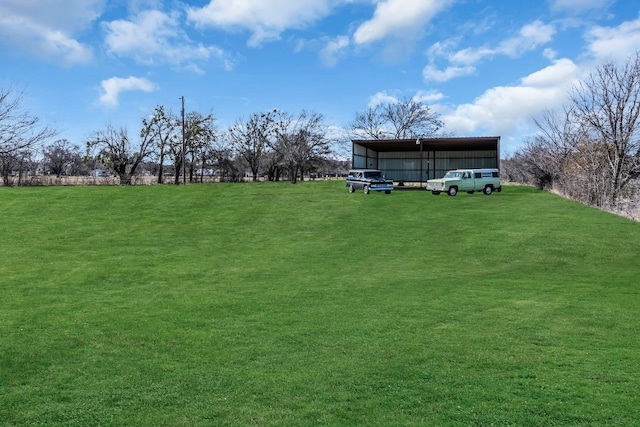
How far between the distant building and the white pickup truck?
4.18 meters

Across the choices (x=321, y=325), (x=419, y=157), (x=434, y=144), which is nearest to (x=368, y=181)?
(x=434, y=144)

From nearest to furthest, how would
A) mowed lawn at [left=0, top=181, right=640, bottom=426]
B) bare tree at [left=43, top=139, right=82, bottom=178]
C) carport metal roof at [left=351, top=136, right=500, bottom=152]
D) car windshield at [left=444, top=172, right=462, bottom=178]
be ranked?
mowed lawn at [left=0, top=181, right=640, bottom=426], car windshield at [left=444, top=172, right=462, bottom=178], carport metal roof at [left=351, top=136, right=500, bottom=152], bare tree at [left=43, top=139, right=82, bottom=178]

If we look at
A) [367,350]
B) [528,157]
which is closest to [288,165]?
[528,157]

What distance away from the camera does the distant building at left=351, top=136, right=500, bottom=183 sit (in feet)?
121

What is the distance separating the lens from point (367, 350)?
7.16 metres

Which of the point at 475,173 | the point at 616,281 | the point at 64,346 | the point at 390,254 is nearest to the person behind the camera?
the point at 64,346

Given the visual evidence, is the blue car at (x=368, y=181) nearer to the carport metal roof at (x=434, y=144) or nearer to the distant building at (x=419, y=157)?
the distant building at (x=419, y=157)

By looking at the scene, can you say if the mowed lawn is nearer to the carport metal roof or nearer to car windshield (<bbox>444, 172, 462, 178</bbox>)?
car windshield (<bbox>444, 172, 462, 178</bbox>)

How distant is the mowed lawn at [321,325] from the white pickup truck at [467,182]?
11228 mm

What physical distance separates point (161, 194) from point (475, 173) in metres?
21.5

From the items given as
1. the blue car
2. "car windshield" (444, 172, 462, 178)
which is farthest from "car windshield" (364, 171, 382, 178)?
"car windshield" (444, 172, 462, 178)

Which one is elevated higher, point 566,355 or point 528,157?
point 528,157

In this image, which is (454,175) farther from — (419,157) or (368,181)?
(419,157)

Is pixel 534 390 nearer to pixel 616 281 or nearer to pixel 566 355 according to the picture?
pixel 566 355
